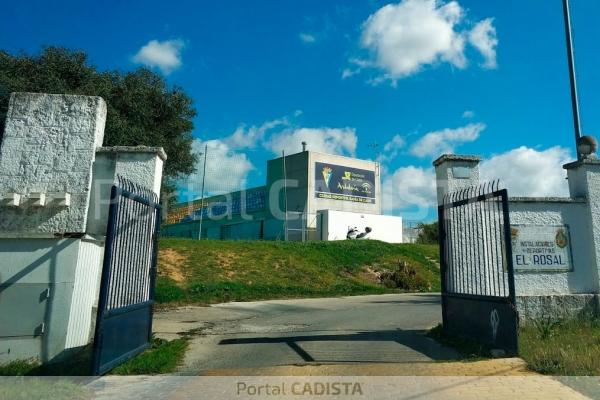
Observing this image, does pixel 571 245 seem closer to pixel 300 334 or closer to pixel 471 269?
pixel 471 269

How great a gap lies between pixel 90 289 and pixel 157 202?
69.0 inches

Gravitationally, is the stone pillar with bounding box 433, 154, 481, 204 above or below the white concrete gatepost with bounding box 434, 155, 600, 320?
above

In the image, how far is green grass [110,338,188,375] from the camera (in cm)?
652

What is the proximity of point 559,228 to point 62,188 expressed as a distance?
29.4ft

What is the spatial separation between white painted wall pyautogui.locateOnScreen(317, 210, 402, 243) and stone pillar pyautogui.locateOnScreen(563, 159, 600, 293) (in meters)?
26.1

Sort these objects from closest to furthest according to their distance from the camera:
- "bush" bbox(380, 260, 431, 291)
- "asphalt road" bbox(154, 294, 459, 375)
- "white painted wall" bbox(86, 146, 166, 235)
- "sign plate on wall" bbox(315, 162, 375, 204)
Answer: "asphalt road" bbox(154, 294, 459, 375) → "white painted wall" bbox(86, 146, 166, 235) → "bush" bbox(380, 260, 431, 291) → "sign plate on wall" bbox(315, 162, 375, 204)

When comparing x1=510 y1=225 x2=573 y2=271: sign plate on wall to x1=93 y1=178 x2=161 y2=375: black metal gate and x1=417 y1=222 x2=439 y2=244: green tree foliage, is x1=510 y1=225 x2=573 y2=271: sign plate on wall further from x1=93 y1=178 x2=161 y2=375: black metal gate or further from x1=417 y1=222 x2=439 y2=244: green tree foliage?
x1=417 y1=222 x2=439 y2=244: green tree foliage

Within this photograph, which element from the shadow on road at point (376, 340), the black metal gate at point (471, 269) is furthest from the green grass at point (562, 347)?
the shadow on road at point (376, 340)

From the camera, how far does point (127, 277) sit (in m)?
7.11

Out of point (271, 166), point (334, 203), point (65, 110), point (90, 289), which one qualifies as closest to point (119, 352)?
point (90, 289)

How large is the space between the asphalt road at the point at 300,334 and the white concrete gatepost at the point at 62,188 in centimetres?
209

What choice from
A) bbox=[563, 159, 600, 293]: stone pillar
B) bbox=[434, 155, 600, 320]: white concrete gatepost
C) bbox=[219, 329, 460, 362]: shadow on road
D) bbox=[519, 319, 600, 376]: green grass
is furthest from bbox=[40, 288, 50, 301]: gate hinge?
bbox=[563, 159, 600, 293]: stone pillar

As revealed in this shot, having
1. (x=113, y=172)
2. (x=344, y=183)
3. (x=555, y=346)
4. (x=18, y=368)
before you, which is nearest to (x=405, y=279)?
(x=555, y=346)

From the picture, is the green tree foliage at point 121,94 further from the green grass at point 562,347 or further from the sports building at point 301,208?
the green grass at point 562,347
